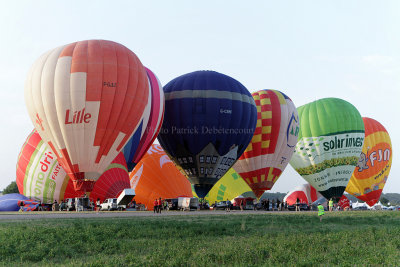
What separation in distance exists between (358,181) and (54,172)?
113ft

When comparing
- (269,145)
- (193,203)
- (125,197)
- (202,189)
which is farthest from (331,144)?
(125,197)

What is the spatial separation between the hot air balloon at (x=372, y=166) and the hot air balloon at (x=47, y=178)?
2849 cm

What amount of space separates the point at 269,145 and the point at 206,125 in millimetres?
8922

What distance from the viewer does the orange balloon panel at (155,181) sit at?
143 feet

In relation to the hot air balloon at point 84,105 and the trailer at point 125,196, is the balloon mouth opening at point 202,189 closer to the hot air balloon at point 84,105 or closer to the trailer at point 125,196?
the trailer at point 125,196

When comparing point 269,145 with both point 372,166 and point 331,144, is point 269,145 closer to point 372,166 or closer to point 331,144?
point 331,144

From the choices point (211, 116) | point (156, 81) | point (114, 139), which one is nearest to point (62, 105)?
point (114, 139)

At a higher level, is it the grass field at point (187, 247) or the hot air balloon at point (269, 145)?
the hot air balloon at point (269, 145)

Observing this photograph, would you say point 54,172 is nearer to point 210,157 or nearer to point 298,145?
point 210,157

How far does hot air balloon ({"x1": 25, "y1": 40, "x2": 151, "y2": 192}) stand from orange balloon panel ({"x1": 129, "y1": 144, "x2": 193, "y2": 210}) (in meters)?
15.7

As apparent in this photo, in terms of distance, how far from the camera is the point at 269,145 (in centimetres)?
4072

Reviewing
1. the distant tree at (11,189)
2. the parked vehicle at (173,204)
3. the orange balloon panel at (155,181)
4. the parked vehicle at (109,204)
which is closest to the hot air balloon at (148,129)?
the parked vehicle at (109,204)

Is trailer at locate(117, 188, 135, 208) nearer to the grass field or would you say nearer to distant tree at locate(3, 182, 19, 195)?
the grass field

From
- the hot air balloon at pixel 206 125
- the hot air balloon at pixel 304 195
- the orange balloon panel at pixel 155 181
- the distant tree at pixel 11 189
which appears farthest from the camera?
the distant tree at pixel 11 189
